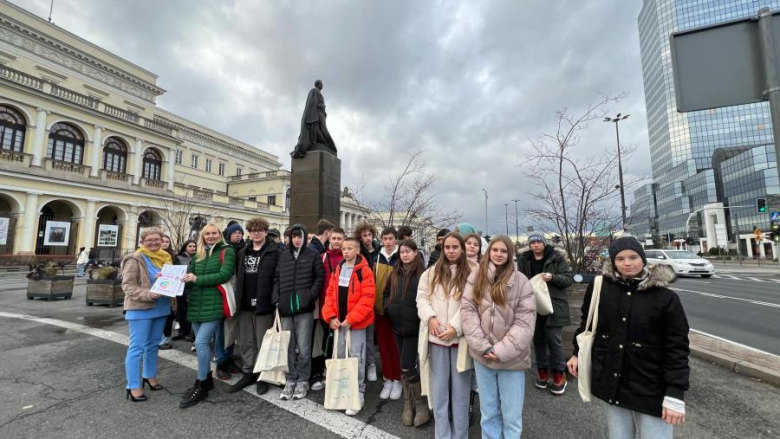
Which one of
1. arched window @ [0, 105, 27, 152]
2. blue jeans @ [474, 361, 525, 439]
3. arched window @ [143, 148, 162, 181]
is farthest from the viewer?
arched window @ [143, 148, 162, 181]

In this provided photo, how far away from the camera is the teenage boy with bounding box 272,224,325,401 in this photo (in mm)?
3895

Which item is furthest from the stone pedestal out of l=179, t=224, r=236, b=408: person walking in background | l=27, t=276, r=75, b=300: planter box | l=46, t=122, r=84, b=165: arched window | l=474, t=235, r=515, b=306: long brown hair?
l=46, t=122, r=84, b=165: arched window

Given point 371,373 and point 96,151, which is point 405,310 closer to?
point 371,373

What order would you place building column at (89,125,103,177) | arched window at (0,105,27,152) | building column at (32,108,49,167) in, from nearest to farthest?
arched window at (0,105,27,152), building column at (32,108,49,167), building column at (89,125,103,177)

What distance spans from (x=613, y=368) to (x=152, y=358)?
16.1ft

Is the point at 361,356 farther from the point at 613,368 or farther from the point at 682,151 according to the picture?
the point at 682,151

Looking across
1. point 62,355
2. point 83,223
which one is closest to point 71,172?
point 83,223

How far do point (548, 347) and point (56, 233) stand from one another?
29.3 meters

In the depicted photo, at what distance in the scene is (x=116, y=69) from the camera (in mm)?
36719

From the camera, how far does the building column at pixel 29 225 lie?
77.5 ft

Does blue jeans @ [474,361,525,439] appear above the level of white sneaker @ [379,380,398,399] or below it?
above

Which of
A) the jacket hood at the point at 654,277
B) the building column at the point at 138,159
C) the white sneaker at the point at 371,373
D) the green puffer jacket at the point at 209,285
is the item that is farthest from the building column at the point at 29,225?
the jacket hood at the point at 654,277

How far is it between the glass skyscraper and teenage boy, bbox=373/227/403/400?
83.6 meters

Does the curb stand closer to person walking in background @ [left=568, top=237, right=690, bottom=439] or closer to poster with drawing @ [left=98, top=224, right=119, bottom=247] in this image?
person walking in background @ [left=568, top=237, right=690, bottom=439]
